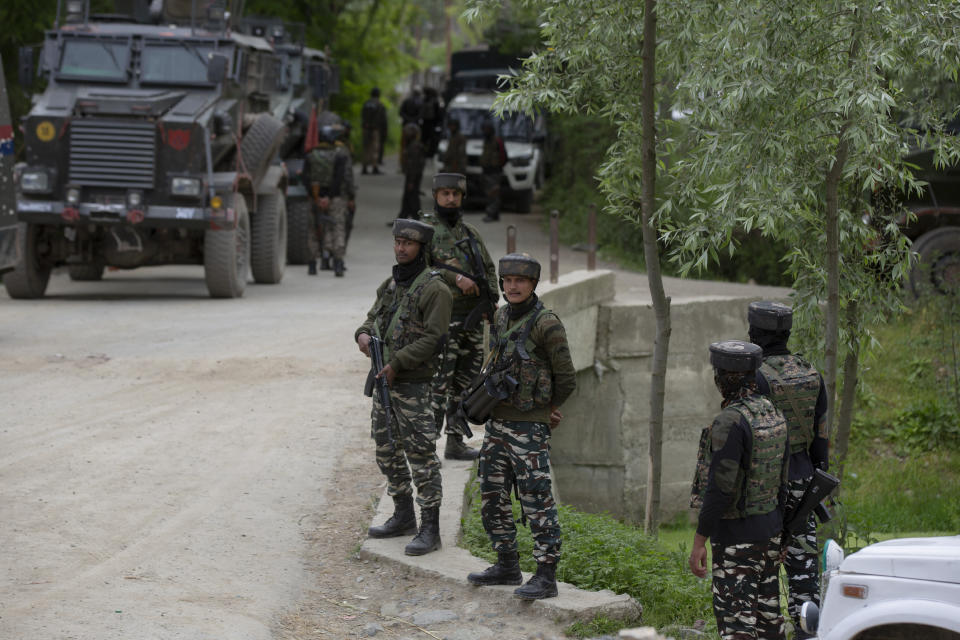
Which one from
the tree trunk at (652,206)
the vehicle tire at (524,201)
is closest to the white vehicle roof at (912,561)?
the tree trunk at (652,206)

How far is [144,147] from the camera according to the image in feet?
45.3

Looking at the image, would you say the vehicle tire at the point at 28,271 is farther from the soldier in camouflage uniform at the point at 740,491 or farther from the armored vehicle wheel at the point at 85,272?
the soldier in camouflage uniform at the point at 740,491

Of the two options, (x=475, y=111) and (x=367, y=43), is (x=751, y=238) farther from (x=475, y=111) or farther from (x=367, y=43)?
(x=367, y=43)

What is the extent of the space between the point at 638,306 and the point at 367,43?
64.1 ft

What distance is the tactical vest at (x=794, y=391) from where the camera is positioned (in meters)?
5.43

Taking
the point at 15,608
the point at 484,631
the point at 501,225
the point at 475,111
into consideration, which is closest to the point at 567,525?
the point at 484,631

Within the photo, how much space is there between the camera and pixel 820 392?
5.53 meters

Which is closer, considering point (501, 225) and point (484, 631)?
point (484, 631)

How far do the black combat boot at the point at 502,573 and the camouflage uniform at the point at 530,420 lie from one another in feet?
0.70

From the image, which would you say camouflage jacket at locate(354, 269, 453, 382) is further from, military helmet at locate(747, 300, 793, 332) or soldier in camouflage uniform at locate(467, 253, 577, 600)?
military helmet at locate(747, 300, 793, 332)

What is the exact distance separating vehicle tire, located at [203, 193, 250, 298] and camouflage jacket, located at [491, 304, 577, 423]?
9.17m

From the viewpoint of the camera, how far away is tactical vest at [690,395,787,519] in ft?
15.6

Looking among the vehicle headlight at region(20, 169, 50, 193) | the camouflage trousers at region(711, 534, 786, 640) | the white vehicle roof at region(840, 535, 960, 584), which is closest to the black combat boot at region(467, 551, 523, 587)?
the camouflage trousers at region(711, 534, 786, 640)

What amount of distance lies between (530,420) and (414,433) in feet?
2.63
